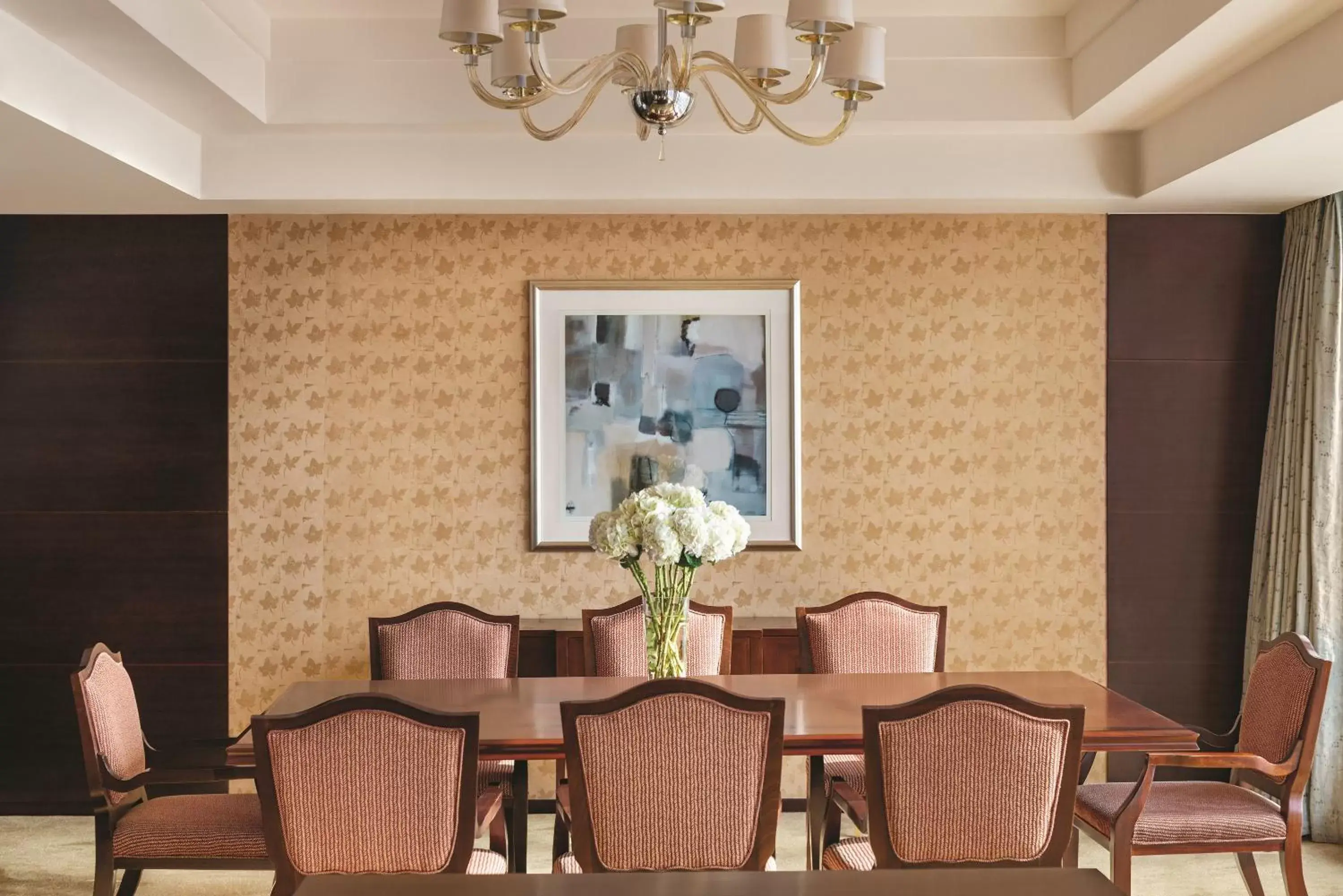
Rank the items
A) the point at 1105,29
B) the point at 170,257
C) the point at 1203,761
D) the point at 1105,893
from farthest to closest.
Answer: the point at 170,257 → the point at 1105,29 → the point at 1203,761 → the point at 1105,893

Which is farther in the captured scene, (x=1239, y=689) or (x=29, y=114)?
(x=1239, y=689)

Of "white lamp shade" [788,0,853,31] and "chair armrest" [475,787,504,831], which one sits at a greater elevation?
"white lamp shade" [788,0,853,31]

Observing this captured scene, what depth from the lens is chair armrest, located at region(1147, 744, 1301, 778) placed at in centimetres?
312

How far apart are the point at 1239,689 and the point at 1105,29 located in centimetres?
269

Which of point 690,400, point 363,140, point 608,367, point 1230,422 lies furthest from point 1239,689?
point 363,140

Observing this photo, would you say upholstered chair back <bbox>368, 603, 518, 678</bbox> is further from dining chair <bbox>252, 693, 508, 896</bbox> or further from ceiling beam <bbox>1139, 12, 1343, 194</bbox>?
ceiling beam <bbox>1139, 12, 1343, 194</bbox>

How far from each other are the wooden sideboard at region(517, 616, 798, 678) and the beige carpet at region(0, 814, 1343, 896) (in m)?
0.63

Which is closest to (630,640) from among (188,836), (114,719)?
(188,836)

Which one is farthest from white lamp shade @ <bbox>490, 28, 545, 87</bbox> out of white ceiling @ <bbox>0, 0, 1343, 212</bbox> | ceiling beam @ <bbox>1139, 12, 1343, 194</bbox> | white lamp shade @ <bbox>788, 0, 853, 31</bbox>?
ceiling beam @ <bbox>1139, 12, 1343, 194</bbox>

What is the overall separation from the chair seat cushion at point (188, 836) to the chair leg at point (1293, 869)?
109 inches

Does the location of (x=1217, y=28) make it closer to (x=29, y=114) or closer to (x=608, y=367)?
(x=608, y=367)

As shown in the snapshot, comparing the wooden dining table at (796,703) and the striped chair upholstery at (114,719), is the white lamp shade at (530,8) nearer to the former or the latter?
the wooden dining table at (796,703)

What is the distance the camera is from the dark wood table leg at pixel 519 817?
329 cm

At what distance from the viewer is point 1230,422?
487 cm
